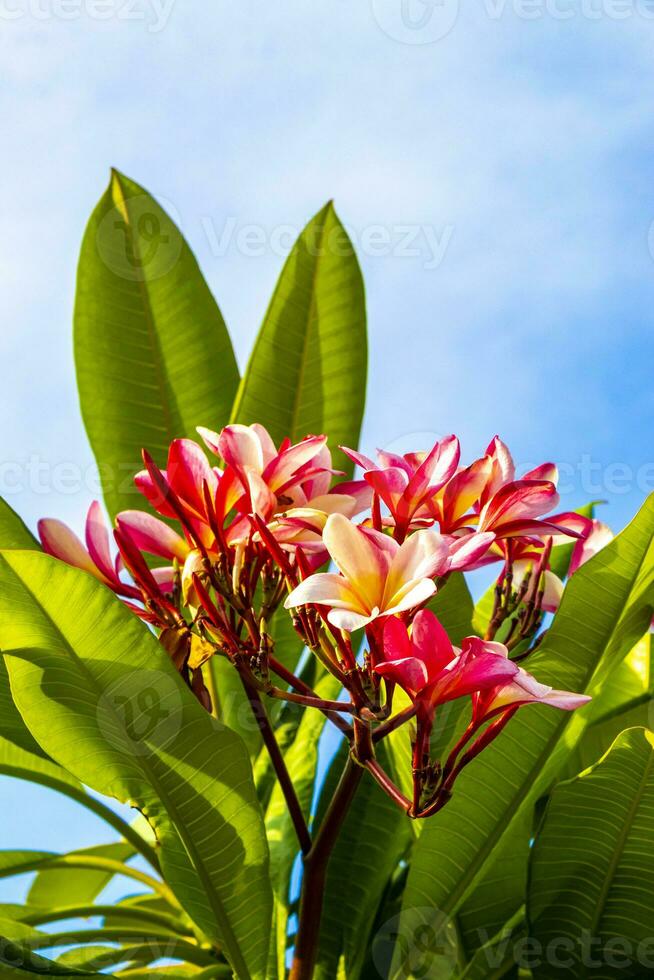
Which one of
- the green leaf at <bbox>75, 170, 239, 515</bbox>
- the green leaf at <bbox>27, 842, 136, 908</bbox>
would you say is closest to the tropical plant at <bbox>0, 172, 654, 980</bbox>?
the green leaf at <bbox>75, 170, 239, 515</bbox>

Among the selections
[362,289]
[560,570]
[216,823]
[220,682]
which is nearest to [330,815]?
[216,823]

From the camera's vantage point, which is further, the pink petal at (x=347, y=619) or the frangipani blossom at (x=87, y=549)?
the frangipani blossom at (x=87, y=549)

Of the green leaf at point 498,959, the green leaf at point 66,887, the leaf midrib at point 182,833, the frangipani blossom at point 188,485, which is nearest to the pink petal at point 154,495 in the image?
the frangipani blossom at point 188,485

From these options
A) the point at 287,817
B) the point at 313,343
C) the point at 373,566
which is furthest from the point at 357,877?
the point at 313,343

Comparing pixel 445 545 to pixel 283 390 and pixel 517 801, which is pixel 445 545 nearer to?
pixel 517 801

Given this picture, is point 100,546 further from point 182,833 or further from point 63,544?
point 182,833

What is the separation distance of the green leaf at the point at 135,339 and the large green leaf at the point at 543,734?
641 mm

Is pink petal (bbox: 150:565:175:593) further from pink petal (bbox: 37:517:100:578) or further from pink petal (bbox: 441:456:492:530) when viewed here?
pink petal (bbox: 441:456:492:530)

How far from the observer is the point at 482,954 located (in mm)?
1031

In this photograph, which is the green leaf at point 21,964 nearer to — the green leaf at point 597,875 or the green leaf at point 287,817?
the green leaf at point 287,817

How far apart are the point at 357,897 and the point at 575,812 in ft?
1.00

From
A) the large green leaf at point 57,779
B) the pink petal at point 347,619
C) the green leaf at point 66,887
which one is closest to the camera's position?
the pink petal at point 347,619

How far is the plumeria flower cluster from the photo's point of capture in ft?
2.11

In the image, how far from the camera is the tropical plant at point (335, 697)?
27.0 inches
